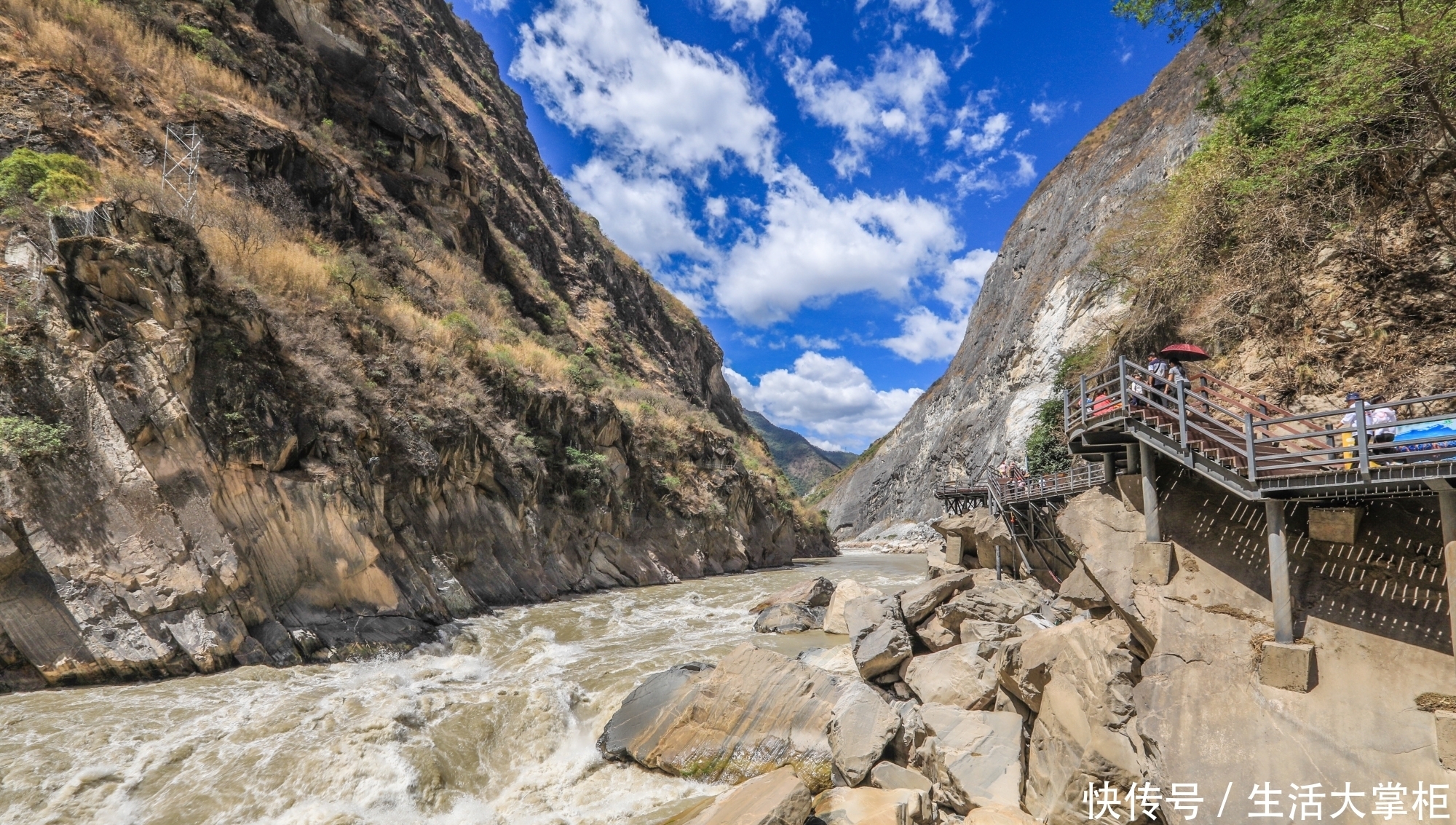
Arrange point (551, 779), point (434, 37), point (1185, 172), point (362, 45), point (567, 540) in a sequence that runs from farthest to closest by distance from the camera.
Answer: point (434, 37), point (362, 45), point (567, 540), point (1185, 172), point (551, 779)

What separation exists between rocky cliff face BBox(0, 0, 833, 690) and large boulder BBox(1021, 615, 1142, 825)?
11.6 meters

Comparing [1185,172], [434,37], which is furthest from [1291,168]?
[434,37]

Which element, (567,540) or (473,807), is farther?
(567,540)

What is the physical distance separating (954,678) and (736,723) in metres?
3.57

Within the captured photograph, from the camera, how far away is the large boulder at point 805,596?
55.0ft

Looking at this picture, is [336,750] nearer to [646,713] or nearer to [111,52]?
[646,713]

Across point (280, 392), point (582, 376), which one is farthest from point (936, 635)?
point (582, 376)

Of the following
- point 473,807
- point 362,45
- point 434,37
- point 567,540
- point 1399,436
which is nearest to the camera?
point 1399,436

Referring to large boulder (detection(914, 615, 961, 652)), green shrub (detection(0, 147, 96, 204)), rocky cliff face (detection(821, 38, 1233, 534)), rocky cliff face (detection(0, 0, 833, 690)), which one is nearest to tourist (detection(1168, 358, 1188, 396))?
large boulder (detection(914, 615, 961, 652))

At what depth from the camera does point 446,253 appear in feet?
90.2

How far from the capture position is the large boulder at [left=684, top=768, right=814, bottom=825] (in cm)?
595

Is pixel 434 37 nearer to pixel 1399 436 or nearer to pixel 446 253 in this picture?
pixel 446 253

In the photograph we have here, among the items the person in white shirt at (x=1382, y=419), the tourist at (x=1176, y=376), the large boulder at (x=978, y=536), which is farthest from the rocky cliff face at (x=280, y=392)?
the person in white shirt at (x=1382, y=419)

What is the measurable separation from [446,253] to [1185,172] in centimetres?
2908
